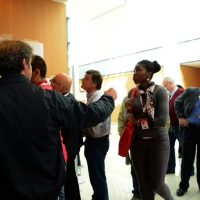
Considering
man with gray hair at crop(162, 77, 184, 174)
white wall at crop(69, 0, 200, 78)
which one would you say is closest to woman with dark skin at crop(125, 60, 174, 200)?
man with gray hair at crop(162, 77, 184, 174)

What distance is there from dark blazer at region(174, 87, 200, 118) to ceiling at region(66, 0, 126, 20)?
7019 mm

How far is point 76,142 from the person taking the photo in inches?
75.0

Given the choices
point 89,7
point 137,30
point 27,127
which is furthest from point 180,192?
point 89,7

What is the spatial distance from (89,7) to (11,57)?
9.04 meters

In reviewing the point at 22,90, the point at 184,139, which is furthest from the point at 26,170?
the point at 184,139

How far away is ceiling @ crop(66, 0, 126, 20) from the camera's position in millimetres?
8656

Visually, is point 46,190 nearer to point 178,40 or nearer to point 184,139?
point 184,139

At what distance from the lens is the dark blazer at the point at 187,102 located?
9.29 feet

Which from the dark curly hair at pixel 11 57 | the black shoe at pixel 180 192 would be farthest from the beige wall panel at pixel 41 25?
the black shoe at pixel 180 192

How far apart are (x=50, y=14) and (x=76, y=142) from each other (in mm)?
1568

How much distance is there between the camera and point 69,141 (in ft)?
6.13

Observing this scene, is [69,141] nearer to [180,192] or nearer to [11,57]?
[11,57]

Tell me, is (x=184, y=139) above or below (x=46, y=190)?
below

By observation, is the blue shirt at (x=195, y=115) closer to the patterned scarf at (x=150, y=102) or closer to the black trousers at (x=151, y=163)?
the black trousers at (x=151, y=163)
